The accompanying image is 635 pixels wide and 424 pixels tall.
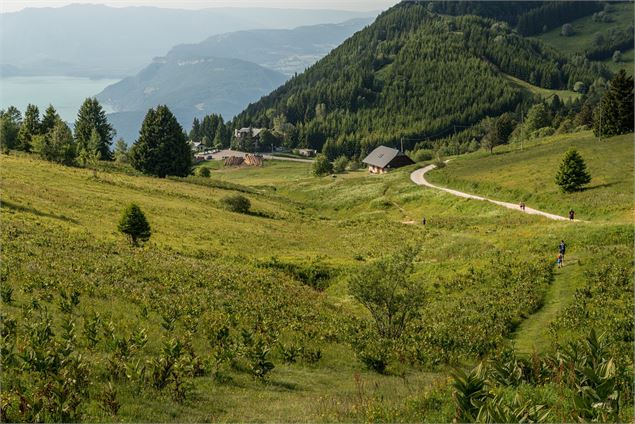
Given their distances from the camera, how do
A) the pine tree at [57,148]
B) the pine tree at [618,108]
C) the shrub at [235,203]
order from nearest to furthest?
1. the shrub at [235,203]
2. the pine tree at [57,148]
3. the pine tree at [618,108]

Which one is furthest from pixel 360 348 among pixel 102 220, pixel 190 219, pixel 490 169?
pixel 490 169

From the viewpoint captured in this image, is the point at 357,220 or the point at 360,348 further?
the point at 357,220

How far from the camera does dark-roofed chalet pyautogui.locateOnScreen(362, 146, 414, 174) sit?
465 feet

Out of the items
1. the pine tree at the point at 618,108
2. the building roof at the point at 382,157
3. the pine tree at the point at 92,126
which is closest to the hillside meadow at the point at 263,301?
the pine tree at the point at 618,108

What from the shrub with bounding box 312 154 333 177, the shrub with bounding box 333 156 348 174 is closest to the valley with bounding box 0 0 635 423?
the shrub with bounding box 312 154 333 177

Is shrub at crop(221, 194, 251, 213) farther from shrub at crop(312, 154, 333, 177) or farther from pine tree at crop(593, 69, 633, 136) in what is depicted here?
pine tree at crop(593, 69, 633, 136)

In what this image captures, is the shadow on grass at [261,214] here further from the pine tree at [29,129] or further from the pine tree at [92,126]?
the pine tree at [92,126]

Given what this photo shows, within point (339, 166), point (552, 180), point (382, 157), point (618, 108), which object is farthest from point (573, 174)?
point (339, 166)

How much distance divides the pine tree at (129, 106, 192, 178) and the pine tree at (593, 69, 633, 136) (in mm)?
87578

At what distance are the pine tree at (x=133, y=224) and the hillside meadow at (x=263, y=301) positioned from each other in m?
1.59

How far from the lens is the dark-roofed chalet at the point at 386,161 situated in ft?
465

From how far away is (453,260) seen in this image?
43188 mm

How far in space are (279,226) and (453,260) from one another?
28.6 m

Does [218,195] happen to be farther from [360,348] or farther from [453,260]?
[360,348]
